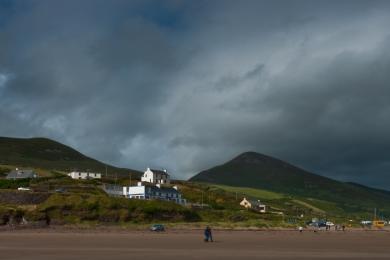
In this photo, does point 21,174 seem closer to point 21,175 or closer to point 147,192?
point 21,175

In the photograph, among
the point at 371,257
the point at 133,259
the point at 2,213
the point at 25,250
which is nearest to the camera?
the point at 133,259

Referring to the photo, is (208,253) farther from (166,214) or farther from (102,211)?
(166,214)

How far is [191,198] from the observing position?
137000 mm

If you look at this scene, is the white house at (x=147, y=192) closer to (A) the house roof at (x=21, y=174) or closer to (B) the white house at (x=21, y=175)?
(B) the white house at (x=21, y=175)

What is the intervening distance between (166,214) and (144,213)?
187 inches

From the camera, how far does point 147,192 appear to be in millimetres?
125875

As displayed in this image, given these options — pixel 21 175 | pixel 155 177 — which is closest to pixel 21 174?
pixel 21 175

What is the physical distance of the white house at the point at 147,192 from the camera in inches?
4818

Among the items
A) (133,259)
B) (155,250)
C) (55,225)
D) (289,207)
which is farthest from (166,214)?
(289,207)

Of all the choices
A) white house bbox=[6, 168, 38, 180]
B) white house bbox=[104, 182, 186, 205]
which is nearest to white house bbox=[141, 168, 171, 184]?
white house bbox=[104, 182, 186, 205]

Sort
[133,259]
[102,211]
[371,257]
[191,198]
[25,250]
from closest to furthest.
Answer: [133,259] < [371,257] < [25,250] < [102,211] < [191,198]

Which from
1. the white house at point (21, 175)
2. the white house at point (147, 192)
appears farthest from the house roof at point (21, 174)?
the white house at point (147, 192)

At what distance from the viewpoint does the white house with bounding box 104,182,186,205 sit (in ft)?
401

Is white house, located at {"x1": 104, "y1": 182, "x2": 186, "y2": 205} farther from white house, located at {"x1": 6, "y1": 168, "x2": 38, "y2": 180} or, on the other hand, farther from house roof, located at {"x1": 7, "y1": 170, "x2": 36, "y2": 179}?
house roof, located at {"x1": 7, "y1": 170, "x2": 36, "y2": 179}
